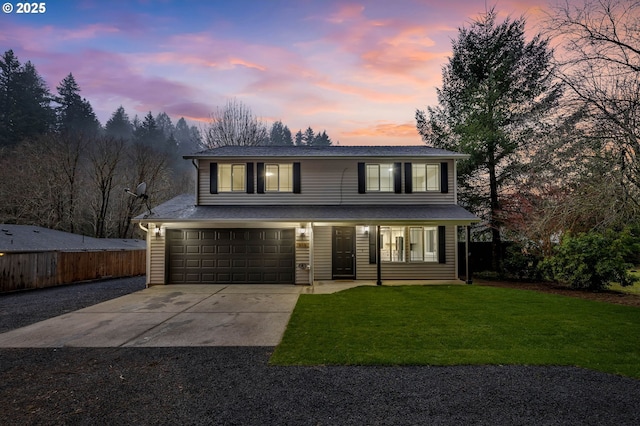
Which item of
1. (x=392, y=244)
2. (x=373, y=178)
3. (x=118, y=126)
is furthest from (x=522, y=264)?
(x=118, y=126)

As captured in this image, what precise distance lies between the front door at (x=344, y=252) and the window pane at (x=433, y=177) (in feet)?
11.9

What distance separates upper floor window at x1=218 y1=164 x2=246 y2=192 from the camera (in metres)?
11.7

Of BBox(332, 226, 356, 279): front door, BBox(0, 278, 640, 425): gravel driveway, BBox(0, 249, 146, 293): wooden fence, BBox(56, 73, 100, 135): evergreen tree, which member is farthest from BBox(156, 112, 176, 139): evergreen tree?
BBox(0, 278, 640, 425): gravel driveway

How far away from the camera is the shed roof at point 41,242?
1151cm

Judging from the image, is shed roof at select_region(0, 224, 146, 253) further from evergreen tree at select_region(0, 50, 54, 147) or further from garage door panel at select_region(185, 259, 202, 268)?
evergreen tree at select_region(0, 50, 54, 147)

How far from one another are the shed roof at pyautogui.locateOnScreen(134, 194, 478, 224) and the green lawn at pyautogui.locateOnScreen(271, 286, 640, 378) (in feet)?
9.14

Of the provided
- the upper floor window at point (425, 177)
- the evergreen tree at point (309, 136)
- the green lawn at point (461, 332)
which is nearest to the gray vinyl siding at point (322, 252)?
the green lawn at point (461, 332)

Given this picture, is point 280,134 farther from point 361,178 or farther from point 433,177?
point 433,177

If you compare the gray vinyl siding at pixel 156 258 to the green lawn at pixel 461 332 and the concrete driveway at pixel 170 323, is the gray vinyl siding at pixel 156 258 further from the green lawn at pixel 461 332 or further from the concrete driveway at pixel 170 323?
the green lawn at pixel 461 332

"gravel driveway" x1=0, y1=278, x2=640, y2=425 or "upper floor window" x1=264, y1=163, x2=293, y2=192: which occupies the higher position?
"upper floor window" x1=264, y1=163, x2=293, y2=192

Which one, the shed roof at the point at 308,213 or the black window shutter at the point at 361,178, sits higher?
the black window shutter at the point at 361,178

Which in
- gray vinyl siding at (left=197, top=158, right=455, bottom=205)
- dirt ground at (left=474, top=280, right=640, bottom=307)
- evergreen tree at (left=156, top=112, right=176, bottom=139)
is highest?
evergreen tree at (left=156, top=112, right=176, bottom=139)

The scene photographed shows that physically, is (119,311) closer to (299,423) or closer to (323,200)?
(299,423)

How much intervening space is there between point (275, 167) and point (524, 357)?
9.64 metres
